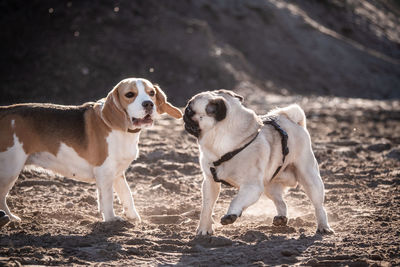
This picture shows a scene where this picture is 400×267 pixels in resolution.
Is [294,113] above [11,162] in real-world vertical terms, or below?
above

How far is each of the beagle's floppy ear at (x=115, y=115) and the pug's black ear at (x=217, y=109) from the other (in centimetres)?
122

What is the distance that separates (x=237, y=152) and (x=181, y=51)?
2320 centimetres

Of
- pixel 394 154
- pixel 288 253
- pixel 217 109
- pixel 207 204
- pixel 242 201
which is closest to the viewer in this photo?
pixel 288 253

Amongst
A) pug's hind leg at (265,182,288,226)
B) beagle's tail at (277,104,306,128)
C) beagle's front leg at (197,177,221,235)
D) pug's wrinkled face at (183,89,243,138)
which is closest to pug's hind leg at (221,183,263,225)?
beagle's front leg at (197,177,221,235)

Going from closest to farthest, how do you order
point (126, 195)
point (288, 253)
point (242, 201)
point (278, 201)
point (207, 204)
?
point (288, 253) < point (242, 201) < point (207, 204) < point (278, 201) < point (126, 195)

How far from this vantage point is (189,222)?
25.4ft

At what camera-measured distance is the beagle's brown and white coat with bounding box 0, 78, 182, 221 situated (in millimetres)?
7285

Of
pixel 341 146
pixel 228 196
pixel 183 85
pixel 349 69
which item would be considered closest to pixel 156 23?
pixel 183 85

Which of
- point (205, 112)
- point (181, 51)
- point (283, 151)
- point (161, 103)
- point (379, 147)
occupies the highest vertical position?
point (205, 112)

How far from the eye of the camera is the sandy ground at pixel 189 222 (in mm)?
6020

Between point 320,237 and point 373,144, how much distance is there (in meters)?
8.09

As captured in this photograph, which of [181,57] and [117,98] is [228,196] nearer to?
[117,98]

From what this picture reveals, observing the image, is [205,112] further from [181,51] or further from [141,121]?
[181,51]

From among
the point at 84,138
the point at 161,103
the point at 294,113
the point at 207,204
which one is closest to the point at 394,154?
the point at 294,113
